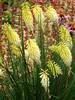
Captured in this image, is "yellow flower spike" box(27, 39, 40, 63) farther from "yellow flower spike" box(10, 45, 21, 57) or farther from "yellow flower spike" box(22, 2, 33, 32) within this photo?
"yellow flower spike" box(10, 45, 21, 57)

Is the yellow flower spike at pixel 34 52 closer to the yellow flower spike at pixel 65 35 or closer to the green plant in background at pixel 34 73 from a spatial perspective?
the green plant in background at pixel 34 73

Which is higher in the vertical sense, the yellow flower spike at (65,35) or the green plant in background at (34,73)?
the yellow flower spike at (65,35)

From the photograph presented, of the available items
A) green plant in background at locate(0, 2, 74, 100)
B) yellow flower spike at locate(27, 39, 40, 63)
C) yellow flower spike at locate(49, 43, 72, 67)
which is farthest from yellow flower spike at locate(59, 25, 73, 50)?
yellow flower spike at locate(27, 39, 40, 63)

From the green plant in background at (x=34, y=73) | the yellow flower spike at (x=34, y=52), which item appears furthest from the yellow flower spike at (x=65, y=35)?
the yellow flower spike at (x=34, y=52)

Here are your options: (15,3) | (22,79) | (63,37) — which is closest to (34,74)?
(22,79)

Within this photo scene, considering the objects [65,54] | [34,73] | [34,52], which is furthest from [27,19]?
[34,73]

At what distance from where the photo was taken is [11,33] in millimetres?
3395

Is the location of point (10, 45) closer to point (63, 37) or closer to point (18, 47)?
point (18, 47)

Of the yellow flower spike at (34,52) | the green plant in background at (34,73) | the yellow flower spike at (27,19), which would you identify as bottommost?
the green plant in background at (34,73)

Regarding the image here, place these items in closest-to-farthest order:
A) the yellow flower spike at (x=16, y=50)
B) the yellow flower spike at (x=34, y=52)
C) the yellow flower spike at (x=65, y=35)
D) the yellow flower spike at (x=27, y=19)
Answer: the yellow flower spike at (x=34, y=52)
the yellow flower spike at (x=27, y=19)
the yellow flower spike at (x=65, y=35)
the yellow flower spike at (x=16, y=50)

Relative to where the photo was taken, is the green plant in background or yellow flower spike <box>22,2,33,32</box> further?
the green plant in background

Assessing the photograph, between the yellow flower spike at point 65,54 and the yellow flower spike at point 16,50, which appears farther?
the yellow flower spike at point 16,50

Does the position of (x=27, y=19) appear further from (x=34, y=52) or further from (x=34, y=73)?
(x=34, y=73)

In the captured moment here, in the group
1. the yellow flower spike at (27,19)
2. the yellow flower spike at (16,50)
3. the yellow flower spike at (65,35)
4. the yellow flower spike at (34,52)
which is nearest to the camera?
the yellow flower spike at (34,52)
